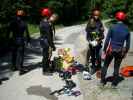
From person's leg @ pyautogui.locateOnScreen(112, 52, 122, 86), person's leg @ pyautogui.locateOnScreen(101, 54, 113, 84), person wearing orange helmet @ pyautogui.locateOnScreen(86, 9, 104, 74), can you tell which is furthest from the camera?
person wearing orange helmet @ pyautogui.locateOnScreen(86, 9, 104, 74)

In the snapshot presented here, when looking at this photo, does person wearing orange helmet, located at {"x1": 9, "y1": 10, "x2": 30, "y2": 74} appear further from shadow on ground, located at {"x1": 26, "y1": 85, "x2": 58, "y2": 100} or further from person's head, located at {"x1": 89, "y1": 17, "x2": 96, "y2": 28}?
person's head, located at {"x1": 89, "y1": 17, "x2": 96, "y2": 28}

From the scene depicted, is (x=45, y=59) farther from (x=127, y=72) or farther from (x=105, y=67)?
(x=127, y=72)

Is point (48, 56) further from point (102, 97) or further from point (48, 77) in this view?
point (102, 97)

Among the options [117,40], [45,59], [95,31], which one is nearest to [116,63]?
[117,40]

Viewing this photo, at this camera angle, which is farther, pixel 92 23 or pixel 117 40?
pixel 92 23

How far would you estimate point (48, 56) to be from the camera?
14.4m

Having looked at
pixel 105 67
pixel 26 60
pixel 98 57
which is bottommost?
pixel 26 60

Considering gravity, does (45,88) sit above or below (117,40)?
below

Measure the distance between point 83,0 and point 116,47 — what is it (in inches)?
2187

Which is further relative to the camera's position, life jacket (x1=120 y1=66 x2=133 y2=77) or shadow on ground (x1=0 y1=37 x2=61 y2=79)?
shadow on ground (x1=0 y1=37 x2=61 y2=79)

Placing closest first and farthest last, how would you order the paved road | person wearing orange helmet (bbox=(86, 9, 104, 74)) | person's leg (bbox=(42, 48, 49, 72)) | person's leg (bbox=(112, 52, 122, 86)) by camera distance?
1. the paved road
2. person's leg (bbox=(112, 52, 122, 86))
3. person wearing orange helmet (bbox=(86, 9, 104, 74))
4. person's leg (bbox=(42, 48, 49, 72))

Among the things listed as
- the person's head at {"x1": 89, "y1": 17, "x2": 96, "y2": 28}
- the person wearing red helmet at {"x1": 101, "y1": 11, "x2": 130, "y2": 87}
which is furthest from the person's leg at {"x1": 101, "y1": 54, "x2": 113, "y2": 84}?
the person's head at {"x1": 89, "y1": 17, "x2": 96, "y2": 28}

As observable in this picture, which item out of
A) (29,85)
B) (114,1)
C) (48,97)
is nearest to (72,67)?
(29,85)

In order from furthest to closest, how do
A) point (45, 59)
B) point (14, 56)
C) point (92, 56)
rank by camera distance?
point (14, 56) → point (92, 56) → point (45, 59)
